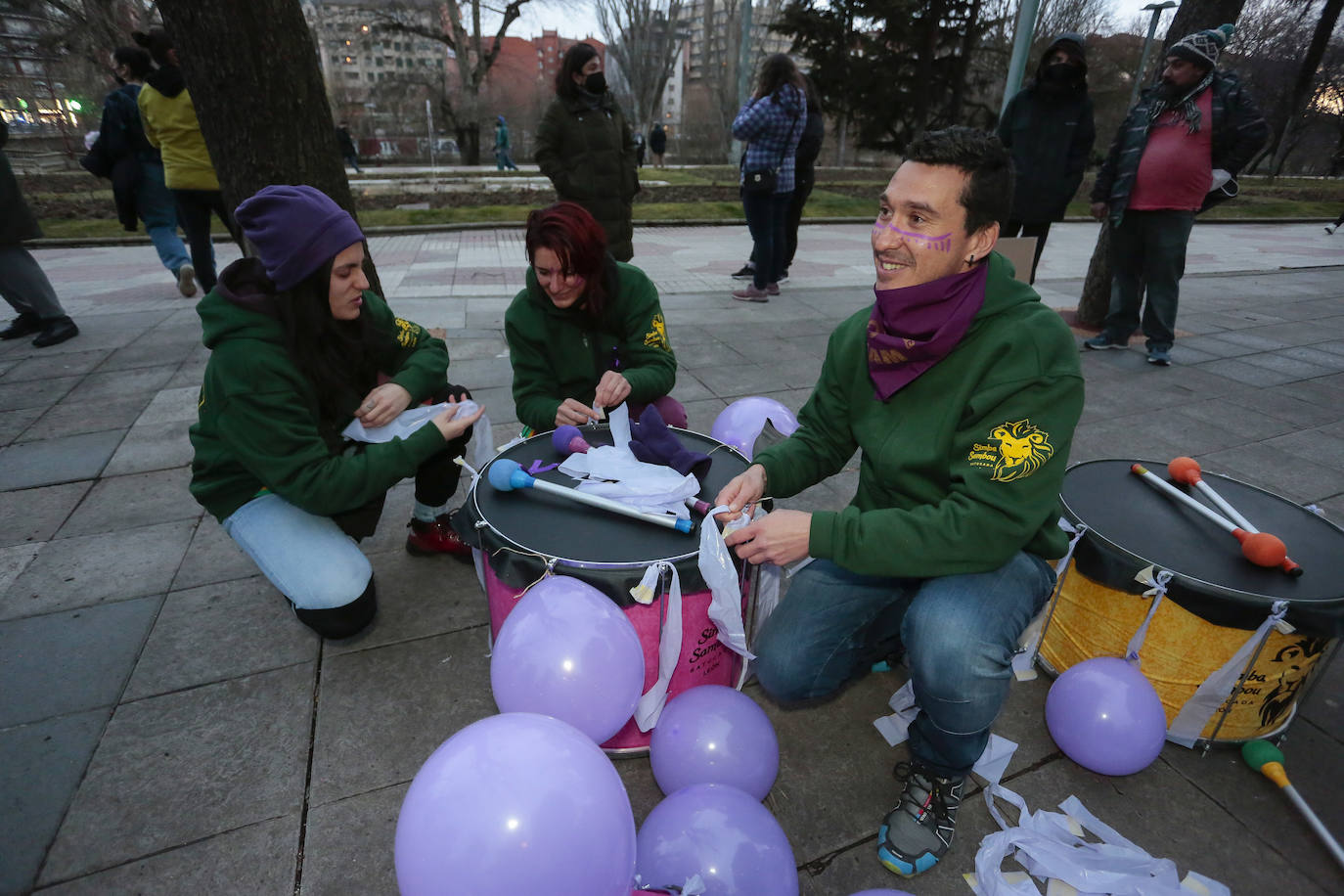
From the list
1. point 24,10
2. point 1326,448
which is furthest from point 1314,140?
point 24,10

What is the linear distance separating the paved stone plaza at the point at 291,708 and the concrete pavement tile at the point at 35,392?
0.02m

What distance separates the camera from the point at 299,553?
223 centimetres

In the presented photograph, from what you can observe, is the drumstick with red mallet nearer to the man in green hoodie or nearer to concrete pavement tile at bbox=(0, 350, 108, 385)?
the man in green hoodie

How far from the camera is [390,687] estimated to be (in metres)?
2.22

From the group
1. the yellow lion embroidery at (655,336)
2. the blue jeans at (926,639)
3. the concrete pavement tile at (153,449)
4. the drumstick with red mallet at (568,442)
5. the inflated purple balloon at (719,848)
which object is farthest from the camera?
the concrete pavement tile at (153,449)

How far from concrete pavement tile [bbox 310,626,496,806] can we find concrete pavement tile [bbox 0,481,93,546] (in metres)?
1.94

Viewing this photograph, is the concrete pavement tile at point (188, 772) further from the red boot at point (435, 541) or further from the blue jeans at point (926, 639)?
the blue jeans at point (926, 639)

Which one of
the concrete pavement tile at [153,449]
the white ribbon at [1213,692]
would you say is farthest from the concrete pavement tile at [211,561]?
the white ribbon at [1213,692]

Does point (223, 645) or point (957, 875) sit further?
point (223, 645)

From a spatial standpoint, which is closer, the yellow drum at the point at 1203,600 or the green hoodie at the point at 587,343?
the yellow drum at the point at 1203,600

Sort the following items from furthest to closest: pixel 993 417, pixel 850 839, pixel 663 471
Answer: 1. pixel 663 471
2. pixel 850 839
3. pixel 993 417

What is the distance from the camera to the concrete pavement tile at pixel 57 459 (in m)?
3.54

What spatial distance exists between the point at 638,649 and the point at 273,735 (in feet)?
4.07

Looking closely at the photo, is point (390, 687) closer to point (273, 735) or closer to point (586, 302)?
point (273, 735)
